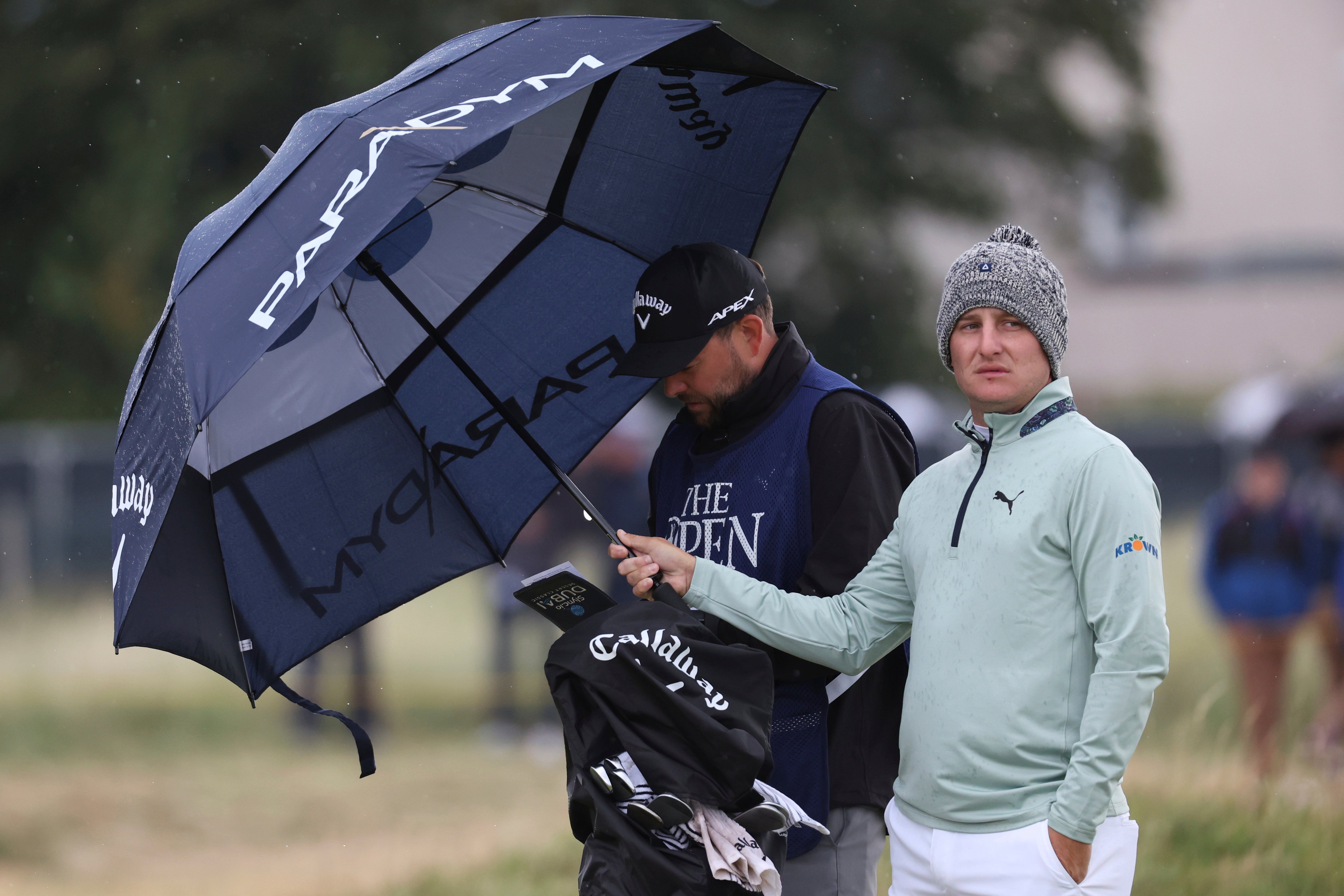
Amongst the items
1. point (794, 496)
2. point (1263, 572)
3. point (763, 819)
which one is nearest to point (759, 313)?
point (794, 496)

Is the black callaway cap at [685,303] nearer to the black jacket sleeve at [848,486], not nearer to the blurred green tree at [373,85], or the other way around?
the black jacket sleeve at [848,486]

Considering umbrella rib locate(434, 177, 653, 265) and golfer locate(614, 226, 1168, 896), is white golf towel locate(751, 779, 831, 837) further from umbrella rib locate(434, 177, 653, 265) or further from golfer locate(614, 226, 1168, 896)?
umbrella rib locate(434, 177, 653, 265)

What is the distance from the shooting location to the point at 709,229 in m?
2.43

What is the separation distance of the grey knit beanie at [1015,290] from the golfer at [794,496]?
320 mm

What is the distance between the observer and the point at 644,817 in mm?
1764

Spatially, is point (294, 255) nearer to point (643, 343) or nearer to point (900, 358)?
point (643, 343)

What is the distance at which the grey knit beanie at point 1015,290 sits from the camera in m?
1.73

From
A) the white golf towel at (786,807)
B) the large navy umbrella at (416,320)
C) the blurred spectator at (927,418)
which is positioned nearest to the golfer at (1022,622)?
the white golf towel at (786,807)

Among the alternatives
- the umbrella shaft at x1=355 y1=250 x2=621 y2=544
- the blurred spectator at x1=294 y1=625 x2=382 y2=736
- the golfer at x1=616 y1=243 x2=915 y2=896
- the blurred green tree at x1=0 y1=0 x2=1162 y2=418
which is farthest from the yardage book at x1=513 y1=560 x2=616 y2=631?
the blurred spectator at x1=294 y1=625 x2=382 y2=736

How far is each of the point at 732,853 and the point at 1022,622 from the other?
0.53 m

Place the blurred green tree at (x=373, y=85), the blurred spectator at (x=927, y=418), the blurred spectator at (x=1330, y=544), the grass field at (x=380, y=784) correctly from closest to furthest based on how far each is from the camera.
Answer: the grass field at (x=380, y=784) → the blurred spectator at (x=1330, y=544) → the blurred green tree at (x=373, y=85) → the blurred spectator at (x=927, y=418)

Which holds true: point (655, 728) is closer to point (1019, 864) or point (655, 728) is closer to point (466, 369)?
point (1019, 864)

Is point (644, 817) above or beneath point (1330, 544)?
above

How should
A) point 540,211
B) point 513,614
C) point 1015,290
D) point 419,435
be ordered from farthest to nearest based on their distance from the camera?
1. point 513,614
2. point 540,211
3. point 419,435
4. point 1015,290
